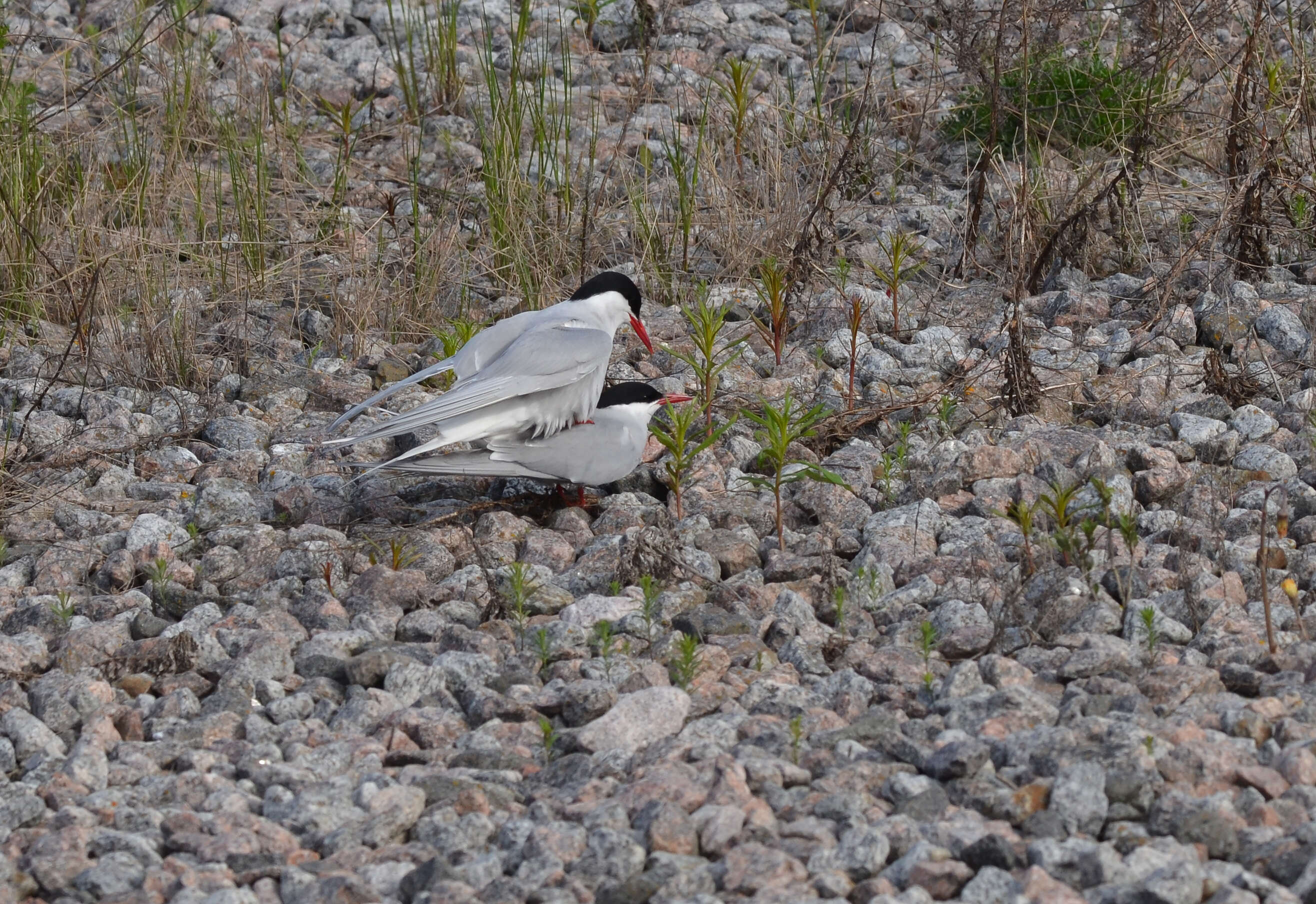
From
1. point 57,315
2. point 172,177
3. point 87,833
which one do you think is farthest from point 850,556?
point 172,177

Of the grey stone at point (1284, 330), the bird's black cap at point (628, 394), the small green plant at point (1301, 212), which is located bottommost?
the bird's black cap at point (628, 394)

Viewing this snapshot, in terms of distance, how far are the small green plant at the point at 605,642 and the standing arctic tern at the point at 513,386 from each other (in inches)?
32.0

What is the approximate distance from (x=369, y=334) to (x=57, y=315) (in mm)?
994

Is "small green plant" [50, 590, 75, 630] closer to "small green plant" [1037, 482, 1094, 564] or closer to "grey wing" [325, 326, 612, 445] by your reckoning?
"grey wing" [325, 326, 612, 445]

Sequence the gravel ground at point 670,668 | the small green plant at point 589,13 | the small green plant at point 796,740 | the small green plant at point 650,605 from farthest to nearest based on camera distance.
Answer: the small green plant at point 589,13 < the small green plant at point 650,605 < the small green plant at point 796,740 < the gravel ground at point 670,668

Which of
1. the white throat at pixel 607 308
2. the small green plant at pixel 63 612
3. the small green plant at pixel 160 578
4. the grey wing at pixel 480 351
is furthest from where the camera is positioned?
the white throat at pixel 607 308

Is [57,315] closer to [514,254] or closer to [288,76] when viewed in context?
[514,254]

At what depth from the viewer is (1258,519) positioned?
326 centimetres

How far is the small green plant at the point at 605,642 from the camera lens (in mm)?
2770

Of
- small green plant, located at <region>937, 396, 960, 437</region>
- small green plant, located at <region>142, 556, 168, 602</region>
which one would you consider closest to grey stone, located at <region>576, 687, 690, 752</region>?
small green plant, located at <region>142, 556, 168, 602</region>

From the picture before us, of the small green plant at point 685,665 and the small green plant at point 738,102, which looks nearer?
the small green plant at point 685,665

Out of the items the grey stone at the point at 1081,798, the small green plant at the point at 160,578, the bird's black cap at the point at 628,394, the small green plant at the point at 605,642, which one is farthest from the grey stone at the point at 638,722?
the bird's black cap at the point at 628,394

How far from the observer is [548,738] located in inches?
98.9

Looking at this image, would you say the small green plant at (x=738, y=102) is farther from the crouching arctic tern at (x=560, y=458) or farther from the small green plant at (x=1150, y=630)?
the small green plant at (x=1150, y=630)
